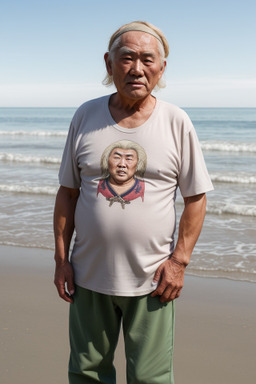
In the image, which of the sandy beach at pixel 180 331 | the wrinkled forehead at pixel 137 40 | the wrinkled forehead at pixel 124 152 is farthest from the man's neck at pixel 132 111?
the sandy beach at pixel 180 331

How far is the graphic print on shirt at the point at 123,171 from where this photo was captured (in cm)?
196

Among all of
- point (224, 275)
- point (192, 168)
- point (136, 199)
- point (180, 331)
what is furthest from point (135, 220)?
point (224, 275)

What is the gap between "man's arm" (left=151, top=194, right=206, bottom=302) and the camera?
1997 millimetres

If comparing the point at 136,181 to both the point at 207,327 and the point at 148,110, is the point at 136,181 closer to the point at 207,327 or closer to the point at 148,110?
the point at 148,110

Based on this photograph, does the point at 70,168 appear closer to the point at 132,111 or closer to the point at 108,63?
the point at 132,111

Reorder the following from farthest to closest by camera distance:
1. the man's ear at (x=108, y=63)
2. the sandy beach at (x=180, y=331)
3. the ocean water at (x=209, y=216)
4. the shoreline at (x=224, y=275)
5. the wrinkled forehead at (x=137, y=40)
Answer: the ocean water at (x=209, y=216)
the shoreline at (x=224, y=275)
the sandy beach at (x=180, y=331)
the man's ear at (x=108, y=63)
the wrinkled forehead at (x=137, y=40)

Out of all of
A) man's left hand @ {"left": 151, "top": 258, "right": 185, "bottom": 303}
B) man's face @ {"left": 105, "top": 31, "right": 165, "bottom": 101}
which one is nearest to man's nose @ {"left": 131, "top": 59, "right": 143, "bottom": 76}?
man's face @ {"left": 105, "top": 31, "right": 165, "bottom": 101}

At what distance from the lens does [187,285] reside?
489cm

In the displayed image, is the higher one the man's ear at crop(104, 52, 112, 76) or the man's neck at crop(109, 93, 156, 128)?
the man's ear at crop(104, 52, 112, 76)

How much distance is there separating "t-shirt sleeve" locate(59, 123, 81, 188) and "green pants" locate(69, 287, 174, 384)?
0.47 meters

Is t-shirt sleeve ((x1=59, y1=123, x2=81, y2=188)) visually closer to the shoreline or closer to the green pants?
the green pants

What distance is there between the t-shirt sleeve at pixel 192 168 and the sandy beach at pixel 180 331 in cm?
170

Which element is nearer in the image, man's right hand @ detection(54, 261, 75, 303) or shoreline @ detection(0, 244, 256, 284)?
man's right hand @ detection(54, 261, 75, 303)

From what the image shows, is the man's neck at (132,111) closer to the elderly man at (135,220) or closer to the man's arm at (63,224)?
the elderly man at (135,220)
